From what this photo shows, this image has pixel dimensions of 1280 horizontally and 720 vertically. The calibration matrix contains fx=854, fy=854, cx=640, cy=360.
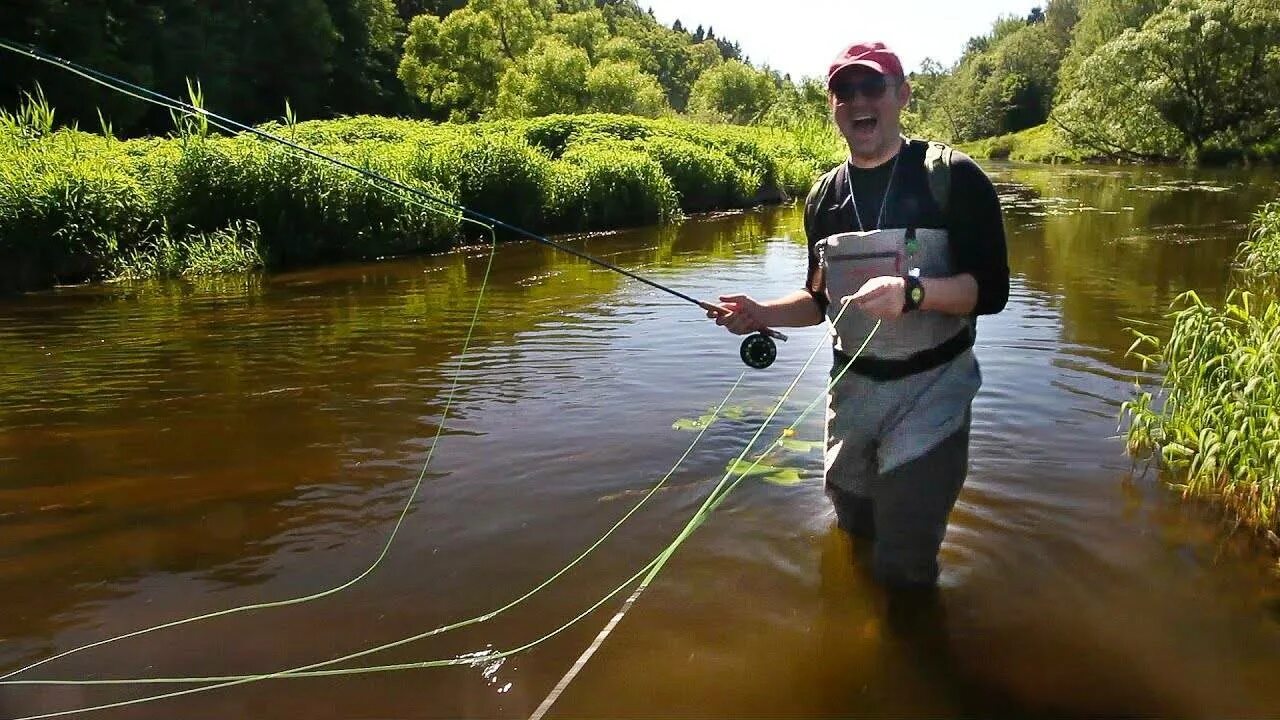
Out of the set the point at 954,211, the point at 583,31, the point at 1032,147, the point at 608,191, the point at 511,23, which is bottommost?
the point at 954,211

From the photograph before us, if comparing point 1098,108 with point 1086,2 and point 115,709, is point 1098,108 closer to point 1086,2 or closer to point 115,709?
point 1086,2

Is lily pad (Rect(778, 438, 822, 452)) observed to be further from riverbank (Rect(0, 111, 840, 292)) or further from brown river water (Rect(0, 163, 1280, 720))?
riverbank (Rect(0, 111, 840, 292))

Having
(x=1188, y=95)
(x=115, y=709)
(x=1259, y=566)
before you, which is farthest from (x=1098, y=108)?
(x=115, y=709)

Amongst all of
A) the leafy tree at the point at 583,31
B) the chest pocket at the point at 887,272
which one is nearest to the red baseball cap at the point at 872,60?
the chest pocket at the point at 887,272

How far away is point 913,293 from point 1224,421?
9.81 ft

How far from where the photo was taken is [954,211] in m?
2.88

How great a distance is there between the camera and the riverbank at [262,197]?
11578 mm

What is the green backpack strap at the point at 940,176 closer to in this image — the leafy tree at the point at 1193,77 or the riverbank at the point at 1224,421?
the riverbank at the point at 1224,421

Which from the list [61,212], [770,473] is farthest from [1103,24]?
[770,473]

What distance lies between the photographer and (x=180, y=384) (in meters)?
6.91

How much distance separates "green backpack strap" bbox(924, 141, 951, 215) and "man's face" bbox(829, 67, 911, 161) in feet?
0.51

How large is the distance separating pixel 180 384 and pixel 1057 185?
33061 millimetres

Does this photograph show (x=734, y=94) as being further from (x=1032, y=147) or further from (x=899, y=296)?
(x=899, y=296)

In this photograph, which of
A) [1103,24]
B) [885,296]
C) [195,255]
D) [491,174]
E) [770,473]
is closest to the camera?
[885,296]
